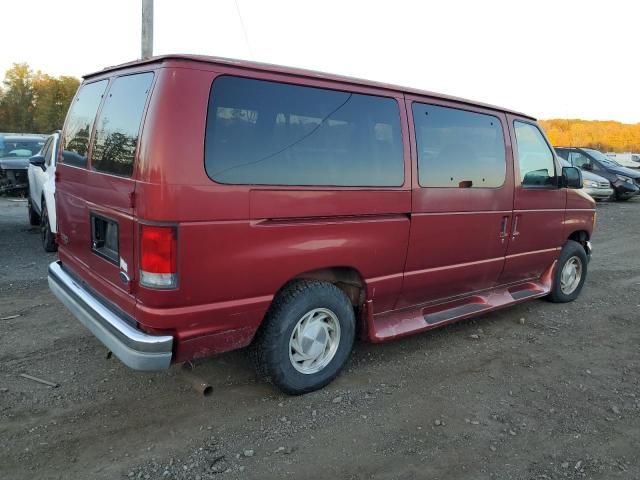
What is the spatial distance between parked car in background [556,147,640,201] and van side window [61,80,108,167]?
1696 centimetres

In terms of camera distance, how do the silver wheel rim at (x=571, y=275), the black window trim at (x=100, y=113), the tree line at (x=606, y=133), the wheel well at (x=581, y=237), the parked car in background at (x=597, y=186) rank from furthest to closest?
1. the tree line at (x=606, y=133)
2. the parked car in background at (x=597, y=186)
3. the wheel well at (x=581, y=237)
4. the silver wheel rim at (x=571, y=275)
5. the black window trim at (x=100, y=113)

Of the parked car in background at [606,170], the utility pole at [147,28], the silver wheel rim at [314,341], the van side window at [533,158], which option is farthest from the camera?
the parked car in background at [606,170]

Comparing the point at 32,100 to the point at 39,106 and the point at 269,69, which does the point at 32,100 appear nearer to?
the point at 39,106

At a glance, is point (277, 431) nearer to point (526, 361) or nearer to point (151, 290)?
point (151, 290)

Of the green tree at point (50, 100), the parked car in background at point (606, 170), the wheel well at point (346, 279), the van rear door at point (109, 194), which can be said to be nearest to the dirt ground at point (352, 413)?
the wheel well at point (346, 279)

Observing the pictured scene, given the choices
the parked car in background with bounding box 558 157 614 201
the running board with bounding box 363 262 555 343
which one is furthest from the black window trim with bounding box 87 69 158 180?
the parked car in background with bounding box 558 157 614 201

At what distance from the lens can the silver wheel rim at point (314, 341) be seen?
355cm

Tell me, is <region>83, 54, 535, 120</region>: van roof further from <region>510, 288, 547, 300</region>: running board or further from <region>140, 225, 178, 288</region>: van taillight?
<region>510, 288, 547, 300</region>: running board

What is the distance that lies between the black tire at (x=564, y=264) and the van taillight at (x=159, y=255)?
4425 millimetres

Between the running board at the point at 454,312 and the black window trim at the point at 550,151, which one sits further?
the black window trim at the point at 550,151

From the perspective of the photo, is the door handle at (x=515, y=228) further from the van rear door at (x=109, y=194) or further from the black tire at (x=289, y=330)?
the van rear door at (x=109, y=194)

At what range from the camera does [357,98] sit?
3.68 metres

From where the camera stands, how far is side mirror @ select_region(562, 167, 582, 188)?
543 cm

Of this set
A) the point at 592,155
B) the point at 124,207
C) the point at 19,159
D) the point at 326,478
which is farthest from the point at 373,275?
the point at 592,155
